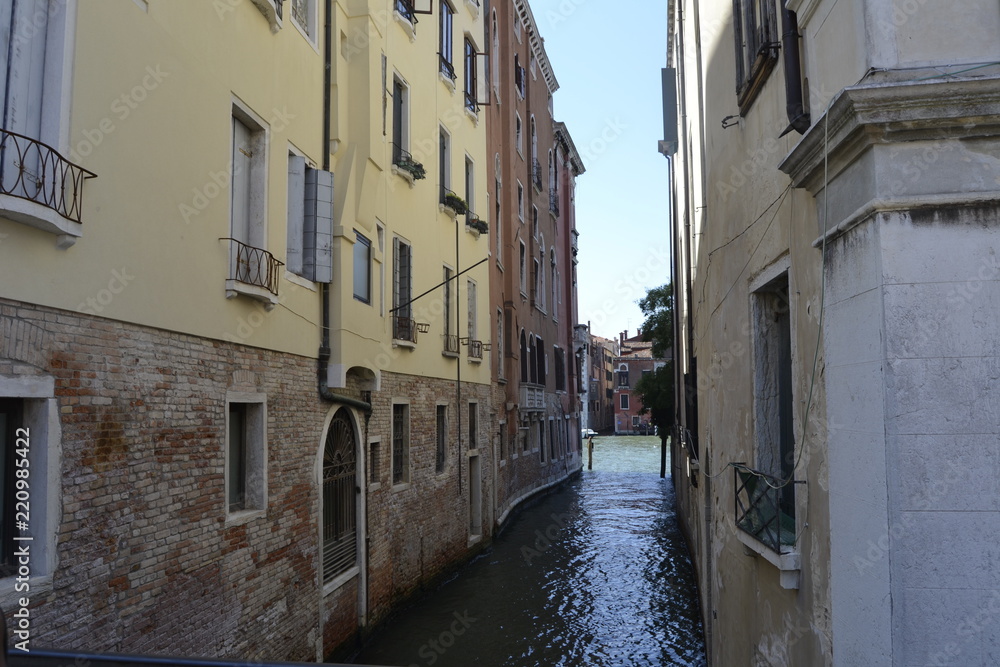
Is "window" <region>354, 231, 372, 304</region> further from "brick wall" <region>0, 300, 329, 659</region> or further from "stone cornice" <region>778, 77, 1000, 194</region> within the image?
"stone cornice" <region>778, 77, 1000, 194</region>

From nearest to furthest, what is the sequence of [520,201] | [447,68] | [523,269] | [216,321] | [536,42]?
[216,321], [447,68], [520,201], [523,269], [536,42]

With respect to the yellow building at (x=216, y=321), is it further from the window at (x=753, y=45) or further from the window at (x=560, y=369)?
the window at (x=560, y=369)

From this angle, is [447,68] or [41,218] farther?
[447,68]

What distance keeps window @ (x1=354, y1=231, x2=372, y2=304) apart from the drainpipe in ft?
23.3

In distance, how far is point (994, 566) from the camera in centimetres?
337

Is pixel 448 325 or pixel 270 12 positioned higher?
pixel 270 12

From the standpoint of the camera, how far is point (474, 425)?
57.2ft

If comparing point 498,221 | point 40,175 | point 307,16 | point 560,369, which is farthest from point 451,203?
point 560,369

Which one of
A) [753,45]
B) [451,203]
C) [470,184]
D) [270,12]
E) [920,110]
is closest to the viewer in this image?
[920,110]

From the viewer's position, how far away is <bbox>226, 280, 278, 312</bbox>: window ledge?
7514 millimetres

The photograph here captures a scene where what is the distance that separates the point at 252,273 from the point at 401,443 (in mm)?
5540

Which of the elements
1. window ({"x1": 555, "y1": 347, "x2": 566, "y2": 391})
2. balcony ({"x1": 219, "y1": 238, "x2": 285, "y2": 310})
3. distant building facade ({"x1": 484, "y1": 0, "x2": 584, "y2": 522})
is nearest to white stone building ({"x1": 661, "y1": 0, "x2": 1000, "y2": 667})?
balcony ({"x1": 219, "y1": 238, "x2": 285, "y2": 310})

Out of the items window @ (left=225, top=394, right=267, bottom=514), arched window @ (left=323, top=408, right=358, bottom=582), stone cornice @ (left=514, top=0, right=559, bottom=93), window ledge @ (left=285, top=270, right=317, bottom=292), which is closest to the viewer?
window @ (left=225, top=394, right=267, bottom=514)

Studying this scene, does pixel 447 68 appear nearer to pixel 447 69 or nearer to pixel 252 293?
pixel 447 69
